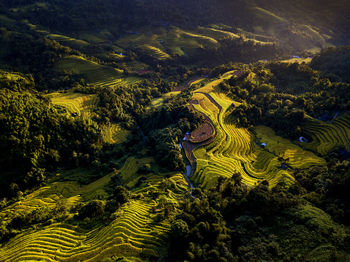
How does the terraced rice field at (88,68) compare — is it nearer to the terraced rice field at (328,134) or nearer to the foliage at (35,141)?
Answer: the foliage at (35,141)

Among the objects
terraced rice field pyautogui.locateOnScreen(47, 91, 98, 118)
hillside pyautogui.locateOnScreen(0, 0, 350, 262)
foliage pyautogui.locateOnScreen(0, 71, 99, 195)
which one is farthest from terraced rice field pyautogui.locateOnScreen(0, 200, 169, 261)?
terraced rice field pyautogui.locateOnScreen(47, 91, 98, 118)

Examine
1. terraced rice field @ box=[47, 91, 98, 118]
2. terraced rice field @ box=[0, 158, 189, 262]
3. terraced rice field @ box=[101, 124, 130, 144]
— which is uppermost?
terraced rice field @ box=[47, 91, 98, 118]

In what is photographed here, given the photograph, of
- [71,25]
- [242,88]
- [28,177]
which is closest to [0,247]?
[28,177]

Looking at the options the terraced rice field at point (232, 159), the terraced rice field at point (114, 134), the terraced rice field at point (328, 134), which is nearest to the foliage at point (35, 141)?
the terraced rice field at point (114, 134)

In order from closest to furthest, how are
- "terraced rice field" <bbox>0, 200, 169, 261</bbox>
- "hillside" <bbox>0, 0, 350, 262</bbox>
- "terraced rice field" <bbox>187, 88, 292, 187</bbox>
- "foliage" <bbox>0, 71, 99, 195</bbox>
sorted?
"terraced rice field" <bbox>0, 200, 169, 261</bbox> → "hillside" <bbox>0, 0, 350, 262</bbox> → "foliage" <bbox>0, 71, 99, 195</bbox> → "terraced rice field" <bbox>187, 88, 292, 187</bbox>

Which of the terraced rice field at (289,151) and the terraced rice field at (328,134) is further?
the terraced rice field at (328,134)

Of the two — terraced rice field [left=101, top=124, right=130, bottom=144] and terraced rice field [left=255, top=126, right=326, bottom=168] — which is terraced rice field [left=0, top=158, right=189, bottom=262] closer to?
terraced rice field [left=101, top=124, right=130, bottom=144]

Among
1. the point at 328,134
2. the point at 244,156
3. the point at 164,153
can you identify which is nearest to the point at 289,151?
the point at 244,156

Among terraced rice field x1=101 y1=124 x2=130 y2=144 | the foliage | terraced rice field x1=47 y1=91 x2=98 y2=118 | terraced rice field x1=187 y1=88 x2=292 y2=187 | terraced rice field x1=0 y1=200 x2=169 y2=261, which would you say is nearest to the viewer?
terraced rice field x1=0 y1=200 x2=169 y2=261
